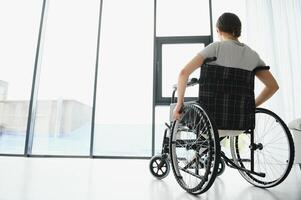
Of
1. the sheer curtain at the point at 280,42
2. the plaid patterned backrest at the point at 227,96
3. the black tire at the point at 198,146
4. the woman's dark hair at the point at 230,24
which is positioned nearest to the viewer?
the black tire at the point at 198,146

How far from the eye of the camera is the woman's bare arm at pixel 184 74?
1020 mm

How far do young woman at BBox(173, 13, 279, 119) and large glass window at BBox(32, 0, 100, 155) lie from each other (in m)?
2.17

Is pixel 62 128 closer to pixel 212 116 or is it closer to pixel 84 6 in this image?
pixel 84 6

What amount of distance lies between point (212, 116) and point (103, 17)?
113 inches

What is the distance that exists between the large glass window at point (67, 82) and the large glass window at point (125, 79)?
0.17m

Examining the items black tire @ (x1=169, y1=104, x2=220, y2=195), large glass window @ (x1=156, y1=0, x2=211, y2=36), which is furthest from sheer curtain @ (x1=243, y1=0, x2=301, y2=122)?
black tire @ (x1=169, y1=104, x2=220, y2=195)

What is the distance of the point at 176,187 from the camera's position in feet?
4.07

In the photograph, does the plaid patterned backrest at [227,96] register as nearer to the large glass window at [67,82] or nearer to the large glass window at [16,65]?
the large glass window at [67,82]

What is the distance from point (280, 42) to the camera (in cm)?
279

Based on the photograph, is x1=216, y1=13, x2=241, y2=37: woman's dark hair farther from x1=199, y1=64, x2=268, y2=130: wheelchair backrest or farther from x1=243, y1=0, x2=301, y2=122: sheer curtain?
x1=243, y1=0, x2=301, y2=122: sheer curtain

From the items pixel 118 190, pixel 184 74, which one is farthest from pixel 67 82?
pixel 184 74

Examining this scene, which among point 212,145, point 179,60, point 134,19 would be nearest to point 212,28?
point 179,60

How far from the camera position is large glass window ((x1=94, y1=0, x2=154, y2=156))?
2.98 m

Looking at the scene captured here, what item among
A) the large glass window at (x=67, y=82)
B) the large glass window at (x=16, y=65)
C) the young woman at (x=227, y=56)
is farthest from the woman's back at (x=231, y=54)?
the large glass window at (x=16, y=65)
